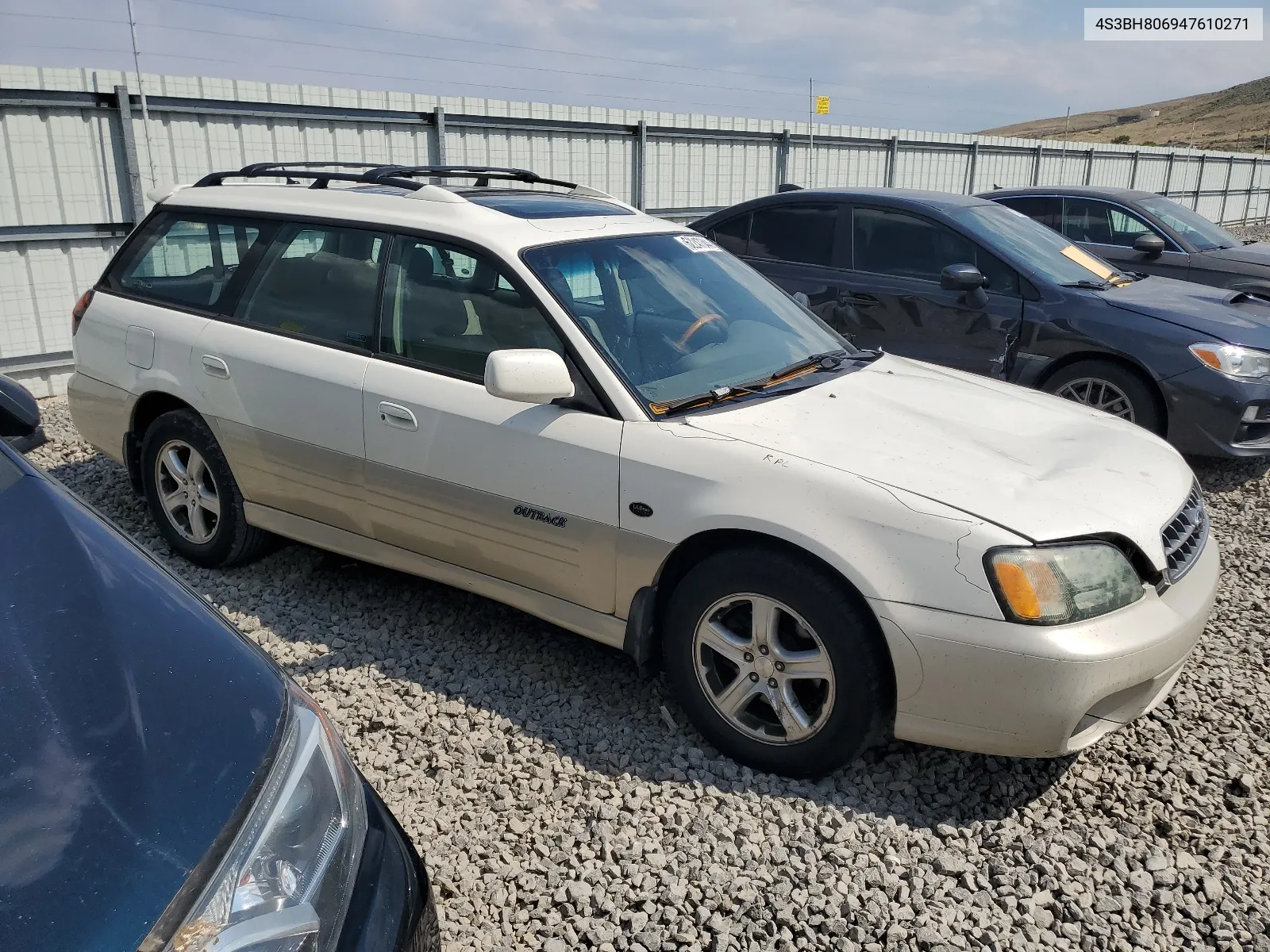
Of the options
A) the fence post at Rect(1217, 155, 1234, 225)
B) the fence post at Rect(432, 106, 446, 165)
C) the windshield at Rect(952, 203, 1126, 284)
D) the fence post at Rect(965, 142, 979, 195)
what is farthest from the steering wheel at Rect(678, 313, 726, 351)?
the fence post at Rect(1217, 155, 1234, 225)

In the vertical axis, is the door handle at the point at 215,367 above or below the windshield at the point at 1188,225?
below

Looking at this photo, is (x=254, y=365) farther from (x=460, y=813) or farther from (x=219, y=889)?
(x=219, y=889)

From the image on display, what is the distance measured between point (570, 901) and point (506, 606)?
5.83 ft

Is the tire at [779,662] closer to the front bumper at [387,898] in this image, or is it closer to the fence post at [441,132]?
the front bumper at [387,898]

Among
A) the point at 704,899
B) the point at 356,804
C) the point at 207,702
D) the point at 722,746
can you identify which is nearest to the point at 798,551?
the point at 722,746

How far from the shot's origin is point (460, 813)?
115 inches

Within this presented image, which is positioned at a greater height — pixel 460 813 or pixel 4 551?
pixel 4 551

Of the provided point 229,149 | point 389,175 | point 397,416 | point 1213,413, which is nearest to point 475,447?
point 397,416

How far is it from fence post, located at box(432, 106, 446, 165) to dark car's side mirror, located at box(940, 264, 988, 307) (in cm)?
534

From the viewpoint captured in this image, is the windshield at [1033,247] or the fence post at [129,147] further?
the fence post at [129,147]

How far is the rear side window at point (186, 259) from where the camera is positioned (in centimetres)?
427

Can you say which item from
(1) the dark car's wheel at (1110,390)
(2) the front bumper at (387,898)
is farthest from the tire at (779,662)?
(1) the dark car's wheel at (1110,390)

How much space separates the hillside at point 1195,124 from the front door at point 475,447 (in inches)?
2585

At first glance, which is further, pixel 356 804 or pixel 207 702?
pixel 356 804
